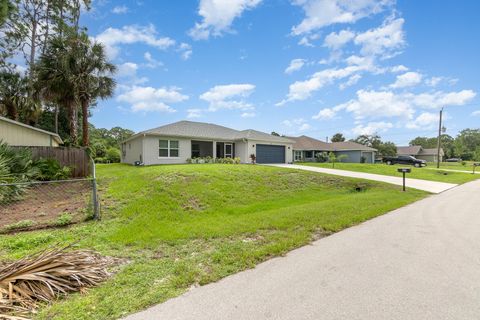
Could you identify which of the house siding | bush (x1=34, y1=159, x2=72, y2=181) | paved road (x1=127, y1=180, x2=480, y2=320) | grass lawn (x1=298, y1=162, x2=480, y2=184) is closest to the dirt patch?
bush (x1=34, y1=159, x2=72, y2=181)

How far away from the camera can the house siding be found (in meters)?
13.0

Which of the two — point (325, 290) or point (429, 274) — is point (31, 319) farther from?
point (429, 274)

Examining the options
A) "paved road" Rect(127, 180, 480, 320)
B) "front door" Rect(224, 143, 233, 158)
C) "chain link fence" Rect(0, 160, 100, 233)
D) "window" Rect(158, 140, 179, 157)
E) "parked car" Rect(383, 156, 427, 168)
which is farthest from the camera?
"parked car" Rect(383, 156, 427, 168)

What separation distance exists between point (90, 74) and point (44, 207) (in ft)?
43.9

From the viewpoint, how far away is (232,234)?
518cm

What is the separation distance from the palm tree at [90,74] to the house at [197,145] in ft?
13.3

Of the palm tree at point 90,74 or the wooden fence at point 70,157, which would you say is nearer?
the wooden fence at point 70,157

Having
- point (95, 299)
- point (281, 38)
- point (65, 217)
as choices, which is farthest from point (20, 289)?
point (281, 38)

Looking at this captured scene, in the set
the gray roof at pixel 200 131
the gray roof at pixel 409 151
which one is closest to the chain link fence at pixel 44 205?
the gray roof at pixel 200 131

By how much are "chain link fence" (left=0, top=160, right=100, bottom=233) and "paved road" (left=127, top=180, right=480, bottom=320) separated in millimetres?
4837

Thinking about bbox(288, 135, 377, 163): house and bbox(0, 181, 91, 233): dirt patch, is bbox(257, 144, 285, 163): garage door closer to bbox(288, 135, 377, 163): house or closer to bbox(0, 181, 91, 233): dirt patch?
bbox(288, 135, 377, 163): house

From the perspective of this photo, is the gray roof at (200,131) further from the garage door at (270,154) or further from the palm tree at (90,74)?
the palm tree at (90,74)

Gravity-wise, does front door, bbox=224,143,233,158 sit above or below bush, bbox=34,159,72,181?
above

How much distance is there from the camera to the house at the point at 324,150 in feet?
118
